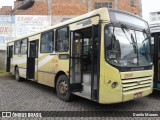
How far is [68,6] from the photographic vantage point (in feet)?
84.3

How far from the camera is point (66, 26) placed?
22.9 feet

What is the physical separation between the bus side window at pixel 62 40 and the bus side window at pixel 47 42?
19.7 inches

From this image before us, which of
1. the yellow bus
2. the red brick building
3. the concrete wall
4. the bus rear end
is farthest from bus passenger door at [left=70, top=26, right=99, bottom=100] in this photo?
the red brick building

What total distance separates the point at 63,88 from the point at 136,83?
2533 millimetres

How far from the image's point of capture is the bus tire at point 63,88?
270 inches

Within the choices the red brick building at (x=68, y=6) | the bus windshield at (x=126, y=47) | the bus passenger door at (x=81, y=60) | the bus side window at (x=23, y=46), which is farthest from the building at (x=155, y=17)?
the red brick building at (x=68, y=6)

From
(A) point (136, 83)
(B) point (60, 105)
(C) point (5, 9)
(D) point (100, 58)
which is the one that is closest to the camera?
(D) point (100, 58)

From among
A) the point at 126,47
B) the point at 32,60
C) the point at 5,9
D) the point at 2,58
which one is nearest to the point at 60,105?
the point at 126,47

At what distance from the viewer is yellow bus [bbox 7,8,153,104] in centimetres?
530

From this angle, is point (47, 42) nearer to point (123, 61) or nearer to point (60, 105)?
point (60, 105)

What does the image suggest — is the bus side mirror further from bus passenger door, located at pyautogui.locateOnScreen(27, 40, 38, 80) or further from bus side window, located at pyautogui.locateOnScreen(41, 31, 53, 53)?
bus passenger door, located at pyautogui.locateOnScreen(27, 40, 38, 80)

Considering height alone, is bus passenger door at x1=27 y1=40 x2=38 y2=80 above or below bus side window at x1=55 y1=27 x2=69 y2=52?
below

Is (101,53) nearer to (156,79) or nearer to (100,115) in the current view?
(100,115)

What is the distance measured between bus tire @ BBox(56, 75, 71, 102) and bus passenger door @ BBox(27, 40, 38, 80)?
8.17 feet
